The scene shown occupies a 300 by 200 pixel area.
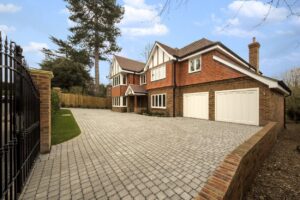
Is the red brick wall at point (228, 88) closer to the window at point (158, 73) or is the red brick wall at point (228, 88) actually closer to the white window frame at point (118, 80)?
the window at point (158, 73)

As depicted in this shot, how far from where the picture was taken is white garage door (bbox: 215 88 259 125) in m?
10.3

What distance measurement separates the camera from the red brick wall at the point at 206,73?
11867 mm

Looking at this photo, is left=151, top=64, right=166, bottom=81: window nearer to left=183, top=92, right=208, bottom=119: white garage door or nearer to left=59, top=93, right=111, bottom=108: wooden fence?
left=183, top=92, right=208, bottom=119: white garage door

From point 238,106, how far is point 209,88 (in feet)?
9.27

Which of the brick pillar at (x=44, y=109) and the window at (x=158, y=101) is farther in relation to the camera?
the window at (x=158, y=101)

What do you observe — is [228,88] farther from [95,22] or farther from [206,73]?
[95,22]

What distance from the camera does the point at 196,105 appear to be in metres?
14.3

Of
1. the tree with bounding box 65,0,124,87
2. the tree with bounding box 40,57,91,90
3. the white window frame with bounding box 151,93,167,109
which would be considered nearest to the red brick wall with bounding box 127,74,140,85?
the white window frame with bounding box 151,93,167,109

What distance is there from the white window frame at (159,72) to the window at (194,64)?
9.98 ft

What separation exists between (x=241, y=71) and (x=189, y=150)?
26.9 feet

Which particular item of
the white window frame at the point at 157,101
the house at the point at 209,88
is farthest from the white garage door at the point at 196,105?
the white window frame at the point at 157,101

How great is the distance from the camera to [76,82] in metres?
29.9

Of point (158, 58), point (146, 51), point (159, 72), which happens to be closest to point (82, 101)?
point (159, 72)

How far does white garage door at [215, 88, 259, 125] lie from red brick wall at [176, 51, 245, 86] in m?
1.29
